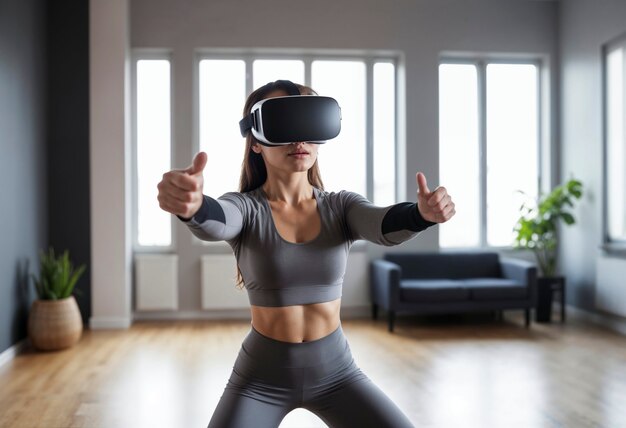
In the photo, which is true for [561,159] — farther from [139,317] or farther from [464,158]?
[139,317]

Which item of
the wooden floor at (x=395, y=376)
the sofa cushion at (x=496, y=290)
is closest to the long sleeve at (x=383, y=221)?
the wooden floor at (x=395, y=376)

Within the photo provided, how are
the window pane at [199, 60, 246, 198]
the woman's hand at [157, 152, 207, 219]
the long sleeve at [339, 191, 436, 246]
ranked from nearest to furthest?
1. the woman's hand at [157, 152, 207, 219]
2. the long sleeve at [339, 191, 436, 246]
3. the window pane at [199, 60, 246, 198]

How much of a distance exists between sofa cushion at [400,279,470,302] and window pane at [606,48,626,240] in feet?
5.02

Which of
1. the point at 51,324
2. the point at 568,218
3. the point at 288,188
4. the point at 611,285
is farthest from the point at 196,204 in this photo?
the point at 568,218

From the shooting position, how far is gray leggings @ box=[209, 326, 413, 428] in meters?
1.65

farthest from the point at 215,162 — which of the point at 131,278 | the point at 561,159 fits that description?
the point at 561,159

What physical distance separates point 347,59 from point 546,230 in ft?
8.89

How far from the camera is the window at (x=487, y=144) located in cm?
693

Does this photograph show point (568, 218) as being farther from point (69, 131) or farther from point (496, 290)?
point (69, 131)

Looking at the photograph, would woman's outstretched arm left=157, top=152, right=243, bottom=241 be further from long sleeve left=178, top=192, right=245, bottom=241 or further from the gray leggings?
the gray leggings

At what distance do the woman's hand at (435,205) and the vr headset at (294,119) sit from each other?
30 centimetres

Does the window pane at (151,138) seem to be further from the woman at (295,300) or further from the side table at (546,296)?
the woman at (295,300)

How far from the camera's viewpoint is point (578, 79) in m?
6.44

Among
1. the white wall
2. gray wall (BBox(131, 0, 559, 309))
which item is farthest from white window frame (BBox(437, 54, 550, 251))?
the white wall
